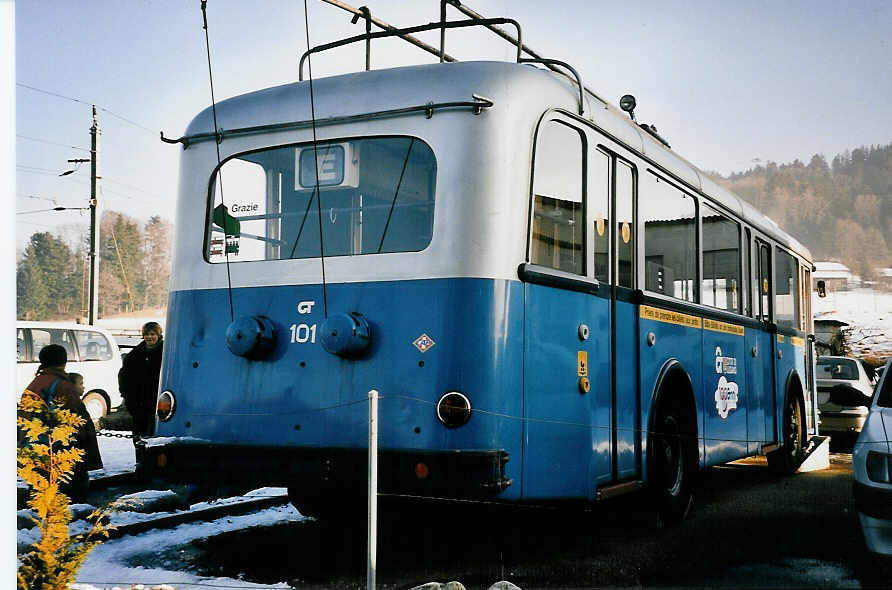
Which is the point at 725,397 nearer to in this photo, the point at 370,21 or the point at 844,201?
the point at 844,201

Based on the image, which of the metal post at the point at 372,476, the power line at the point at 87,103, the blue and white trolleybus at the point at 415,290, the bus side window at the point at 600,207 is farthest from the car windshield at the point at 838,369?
the power line at the point at 87,103

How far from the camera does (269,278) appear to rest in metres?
5.42

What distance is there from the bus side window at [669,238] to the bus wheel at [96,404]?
20.7ft

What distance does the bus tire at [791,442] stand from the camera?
9734 millimetres

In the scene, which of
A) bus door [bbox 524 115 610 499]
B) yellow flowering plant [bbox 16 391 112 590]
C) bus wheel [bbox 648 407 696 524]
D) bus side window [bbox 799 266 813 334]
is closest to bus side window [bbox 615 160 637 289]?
bus door [bbox 524 115 610 499]

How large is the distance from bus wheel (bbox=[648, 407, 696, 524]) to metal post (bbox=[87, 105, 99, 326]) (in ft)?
13.4

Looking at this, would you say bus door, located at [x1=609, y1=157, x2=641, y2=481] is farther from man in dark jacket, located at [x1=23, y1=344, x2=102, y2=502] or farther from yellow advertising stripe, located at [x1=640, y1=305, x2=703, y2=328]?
man in dark jacket, located at [x1=23, y1=344, x2=102, y2=502]

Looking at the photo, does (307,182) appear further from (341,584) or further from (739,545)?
(739,545)

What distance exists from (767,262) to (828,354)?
1.41 metres

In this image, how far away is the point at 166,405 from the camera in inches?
217

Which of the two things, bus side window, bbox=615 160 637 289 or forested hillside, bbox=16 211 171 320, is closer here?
bus side window, bbox=615 160 637 289

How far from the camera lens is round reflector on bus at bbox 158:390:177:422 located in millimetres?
5496

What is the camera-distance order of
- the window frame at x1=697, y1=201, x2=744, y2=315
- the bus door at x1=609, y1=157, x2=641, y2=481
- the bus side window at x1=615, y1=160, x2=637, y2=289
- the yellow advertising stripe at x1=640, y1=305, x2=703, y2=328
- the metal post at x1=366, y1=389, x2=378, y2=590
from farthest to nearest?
the window frame at x1=697, y1=201, x2=744, y2=315 → the yellow advertising stripe at x1=640, y1=305, x2=703, y2=328 → the bus side window at x1=615, y1=160, x2=637, y2=289 → the bus door at x1=609, y1=157, x2=641, y2=481 → the metal post at x1=366, y1=389, x2=378, y2=590

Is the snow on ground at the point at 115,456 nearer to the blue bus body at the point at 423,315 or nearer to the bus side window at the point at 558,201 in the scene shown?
the blue bus body at the point at 423,315
